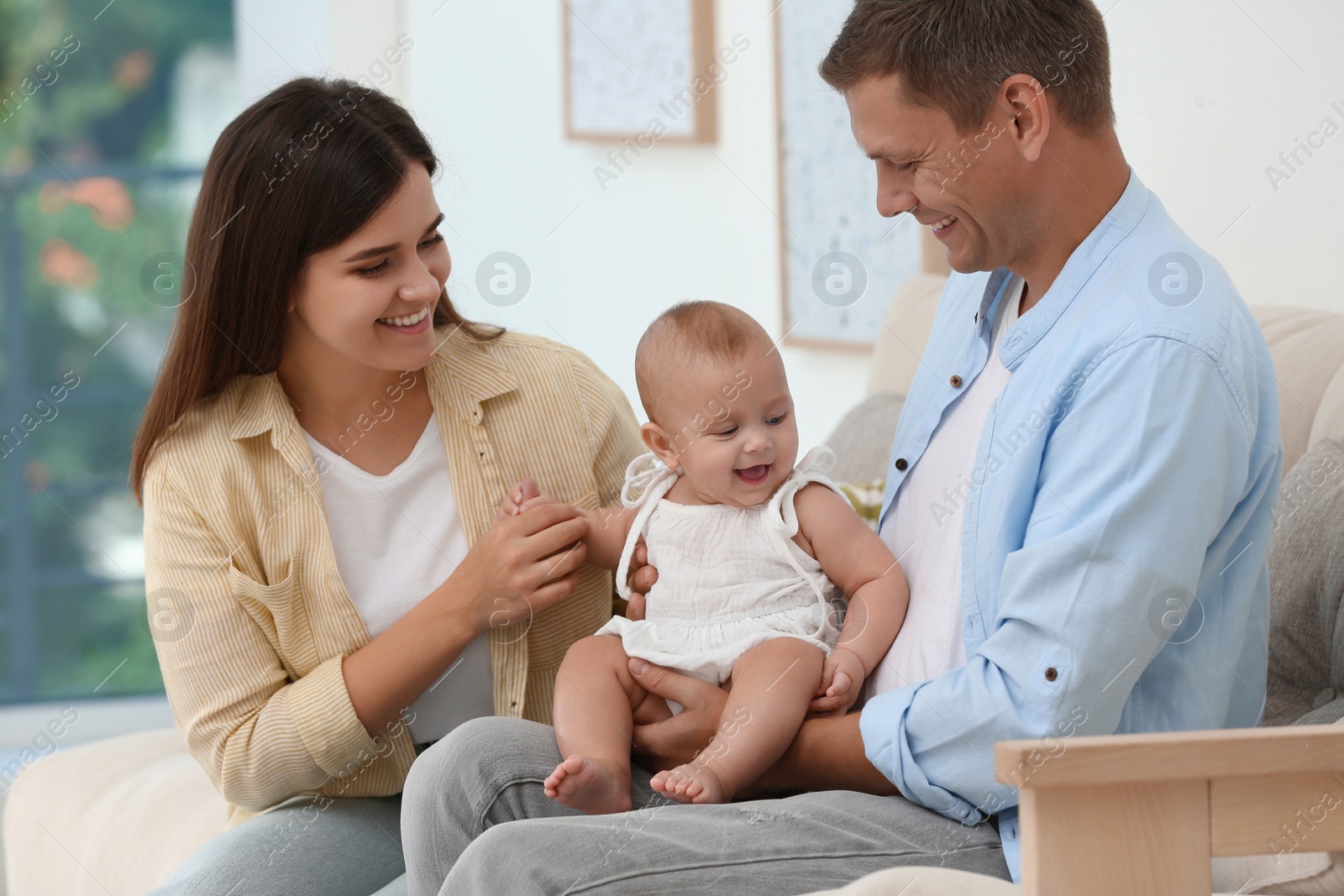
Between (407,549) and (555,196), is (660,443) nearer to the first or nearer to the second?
(407,549)

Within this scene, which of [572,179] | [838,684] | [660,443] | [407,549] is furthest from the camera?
[572,179]

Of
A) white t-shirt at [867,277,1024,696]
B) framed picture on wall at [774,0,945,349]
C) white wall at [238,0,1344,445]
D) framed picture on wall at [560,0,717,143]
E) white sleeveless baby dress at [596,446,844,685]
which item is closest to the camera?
white t-shirt at [867,277,1024,696]

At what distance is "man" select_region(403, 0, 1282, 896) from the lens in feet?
3.97

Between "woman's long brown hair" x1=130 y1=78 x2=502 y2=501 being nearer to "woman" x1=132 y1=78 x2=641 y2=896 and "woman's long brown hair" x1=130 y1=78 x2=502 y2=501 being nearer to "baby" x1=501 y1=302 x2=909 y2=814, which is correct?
"woman" x1=132 y1=78 x2=641 y2=896

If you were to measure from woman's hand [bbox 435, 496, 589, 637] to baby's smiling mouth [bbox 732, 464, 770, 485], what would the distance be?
0.78 ft

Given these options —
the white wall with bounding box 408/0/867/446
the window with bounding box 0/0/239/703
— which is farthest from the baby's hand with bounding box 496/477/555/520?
the window with bounding box 0/0/239/703

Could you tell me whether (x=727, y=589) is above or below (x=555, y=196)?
below

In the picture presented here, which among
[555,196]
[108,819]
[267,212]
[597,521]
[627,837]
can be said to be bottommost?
[108,819]

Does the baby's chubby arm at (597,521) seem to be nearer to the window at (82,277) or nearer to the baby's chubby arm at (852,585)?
the baby's chubby arm at (852,585)

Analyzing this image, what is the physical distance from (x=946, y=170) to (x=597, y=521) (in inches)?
25.6

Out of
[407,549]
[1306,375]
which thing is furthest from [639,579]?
[1306,375]

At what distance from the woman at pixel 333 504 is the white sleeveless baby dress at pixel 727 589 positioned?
137 millimetres

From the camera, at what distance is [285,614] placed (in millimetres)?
1668

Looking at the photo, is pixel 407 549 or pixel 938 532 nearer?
pixel 938 532
